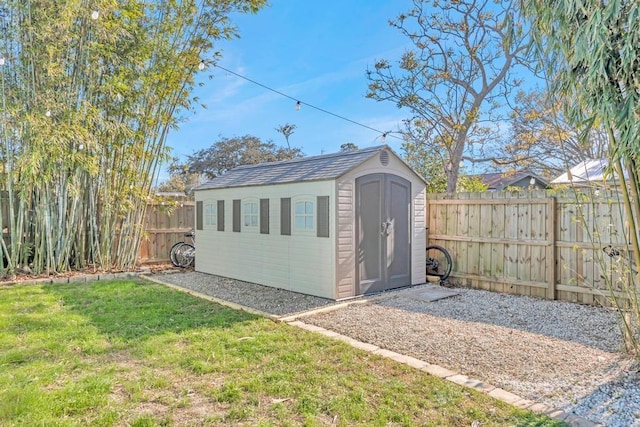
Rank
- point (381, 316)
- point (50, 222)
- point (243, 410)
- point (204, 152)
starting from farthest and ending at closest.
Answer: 1. point (204, 152)
2. point (50, 222)
3. point (381, 316)
4. point (243, 410)

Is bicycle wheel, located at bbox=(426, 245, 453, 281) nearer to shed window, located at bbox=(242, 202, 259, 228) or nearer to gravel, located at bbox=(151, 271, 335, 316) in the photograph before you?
gravel, located at bbox=(151, 271, 335, 316)

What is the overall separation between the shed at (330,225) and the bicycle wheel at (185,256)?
5.60 ft

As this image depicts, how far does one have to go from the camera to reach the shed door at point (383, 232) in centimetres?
569

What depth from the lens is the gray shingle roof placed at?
5.70 metres

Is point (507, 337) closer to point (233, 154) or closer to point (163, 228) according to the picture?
point (163, 228)

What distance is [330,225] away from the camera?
5.42 m

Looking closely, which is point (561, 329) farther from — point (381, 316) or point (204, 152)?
point (204, 152)

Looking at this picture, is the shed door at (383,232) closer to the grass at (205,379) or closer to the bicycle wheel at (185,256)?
the grass at (205,379)

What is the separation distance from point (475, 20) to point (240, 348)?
33.4 feet

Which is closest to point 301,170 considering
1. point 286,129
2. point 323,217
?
point 323,217

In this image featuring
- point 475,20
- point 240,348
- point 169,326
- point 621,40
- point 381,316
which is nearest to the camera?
point 621,40

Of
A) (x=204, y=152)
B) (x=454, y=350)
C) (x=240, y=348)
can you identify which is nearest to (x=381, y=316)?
(x=454, y=350)

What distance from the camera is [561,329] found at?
4.20m

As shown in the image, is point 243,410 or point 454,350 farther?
point 454,350
